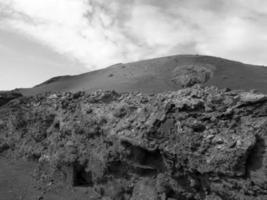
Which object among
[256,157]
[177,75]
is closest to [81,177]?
[256,157]

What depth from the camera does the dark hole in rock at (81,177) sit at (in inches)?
326

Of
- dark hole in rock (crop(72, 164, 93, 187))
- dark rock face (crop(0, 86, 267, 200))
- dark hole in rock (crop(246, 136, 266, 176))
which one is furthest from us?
dark hole in rock (crop(72, 164, 93, 187))

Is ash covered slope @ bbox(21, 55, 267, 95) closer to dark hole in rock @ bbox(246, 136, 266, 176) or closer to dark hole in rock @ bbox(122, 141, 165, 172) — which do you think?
dark hole in rock @ bbox(122, 141, 165, 172)

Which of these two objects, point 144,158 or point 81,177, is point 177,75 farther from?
point 144,158

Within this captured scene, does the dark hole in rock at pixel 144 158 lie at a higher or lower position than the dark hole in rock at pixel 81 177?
higher

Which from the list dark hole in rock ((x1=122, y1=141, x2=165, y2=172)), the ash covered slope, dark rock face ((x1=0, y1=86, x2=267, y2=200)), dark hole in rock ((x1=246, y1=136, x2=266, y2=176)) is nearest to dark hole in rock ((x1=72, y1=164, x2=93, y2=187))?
dark rock face ((x1=0, y1=86, x2=267, y2=200))

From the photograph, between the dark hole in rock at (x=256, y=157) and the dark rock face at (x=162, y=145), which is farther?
the dark rock face at (x=162, y=145)

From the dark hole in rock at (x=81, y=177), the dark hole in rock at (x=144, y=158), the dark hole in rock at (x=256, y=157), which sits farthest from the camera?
the dark hole in rock at (x=81, y=177)

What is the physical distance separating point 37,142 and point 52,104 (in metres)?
1.61

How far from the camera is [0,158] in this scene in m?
11.2

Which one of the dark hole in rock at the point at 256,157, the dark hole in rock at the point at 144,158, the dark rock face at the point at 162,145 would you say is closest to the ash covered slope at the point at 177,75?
the dark rock face at the point at 162,145

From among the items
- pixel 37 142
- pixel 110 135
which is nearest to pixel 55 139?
pixel 37 142

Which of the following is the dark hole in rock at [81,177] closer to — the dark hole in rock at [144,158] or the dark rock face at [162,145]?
the dark rock face at [162,145]

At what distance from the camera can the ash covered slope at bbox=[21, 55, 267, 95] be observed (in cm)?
1723
